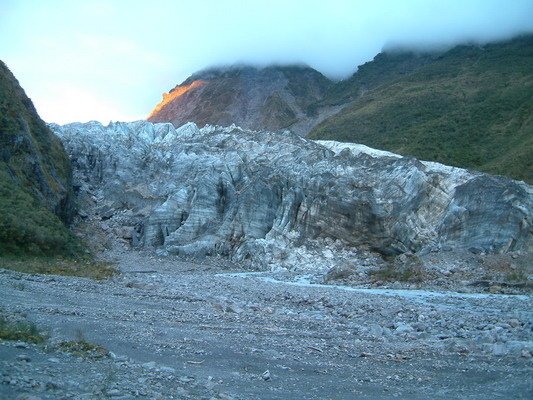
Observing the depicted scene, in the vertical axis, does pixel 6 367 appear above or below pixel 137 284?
above

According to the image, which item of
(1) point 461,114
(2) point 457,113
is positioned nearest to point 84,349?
(1) point 461,114

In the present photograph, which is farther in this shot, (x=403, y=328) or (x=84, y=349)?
(x=403, y=328)

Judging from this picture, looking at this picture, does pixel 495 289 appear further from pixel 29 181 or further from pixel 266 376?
pixel 29 181

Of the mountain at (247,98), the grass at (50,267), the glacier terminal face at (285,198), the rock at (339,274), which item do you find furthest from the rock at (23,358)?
the mountain at (247,98)

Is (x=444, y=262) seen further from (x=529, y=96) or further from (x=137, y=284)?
(x=529, y=96)

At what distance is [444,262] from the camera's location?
33.9 meters

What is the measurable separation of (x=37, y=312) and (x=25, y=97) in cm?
3845

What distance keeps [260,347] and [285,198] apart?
36543 millimetres

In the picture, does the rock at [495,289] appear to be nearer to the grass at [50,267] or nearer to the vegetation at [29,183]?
the grass at [50,267]

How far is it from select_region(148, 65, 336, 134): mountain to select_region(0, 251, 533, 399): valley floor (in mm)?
120603

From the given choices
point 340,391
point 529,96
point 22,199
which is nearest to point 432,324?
point 340,391

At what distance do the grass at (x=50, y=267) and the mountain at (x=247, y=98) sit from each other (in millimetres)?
110453

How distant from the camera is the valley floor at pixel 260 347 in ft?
28.6

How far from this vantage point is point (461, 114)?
84750 mm
